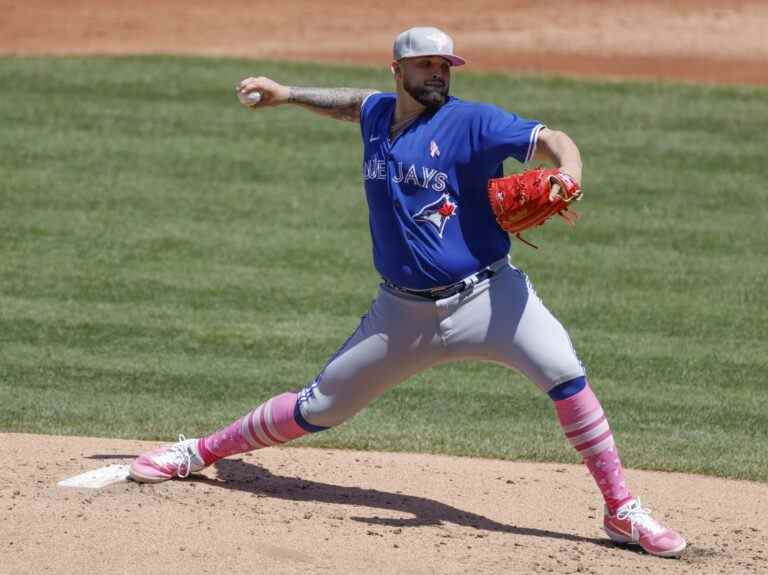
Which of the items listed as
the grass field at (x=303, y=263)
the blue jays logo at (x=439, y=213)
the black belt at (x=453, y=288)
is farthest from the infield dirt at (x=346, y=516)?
the blue jays logo at (x=439, y=213)

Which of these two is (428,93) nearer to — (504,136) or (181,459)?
→ (504,136)

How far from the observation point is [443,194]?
5020 mm

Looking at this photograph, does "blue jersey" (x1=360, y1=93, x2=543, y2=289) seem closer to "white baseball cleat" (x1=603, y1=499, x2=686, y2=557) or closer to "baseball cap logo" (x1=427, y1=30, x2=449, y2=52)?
"baseball cap logo" (x1=427, y1=30, x2=449, y2=52)

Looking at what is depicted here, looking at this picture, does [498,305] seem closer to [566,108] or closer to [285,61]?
[566,108]

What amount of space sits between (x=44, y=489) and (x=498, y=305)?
190cm

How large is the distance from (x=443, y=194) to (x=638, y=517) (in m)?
1.39

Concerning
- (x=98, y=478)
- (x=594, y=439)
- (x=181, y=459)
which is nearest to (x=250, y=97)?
(x=181, y=459)

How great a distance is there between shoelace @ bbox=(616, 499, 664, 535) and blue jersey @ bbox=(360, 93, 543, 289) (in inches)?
41.3

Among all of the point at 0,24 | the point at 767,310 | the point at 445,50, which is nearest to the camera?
the point at 445,50

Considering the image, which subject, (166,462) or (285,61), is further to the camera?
(285,61)

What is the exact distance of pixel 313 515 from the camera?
5.38 metres

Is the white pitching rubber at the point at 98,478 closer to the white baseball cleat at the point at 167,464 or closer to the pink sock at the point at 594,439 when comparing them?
the white baseball cleat at the point at 167,464

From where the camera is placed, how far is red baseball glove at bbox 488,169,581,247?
472 cm

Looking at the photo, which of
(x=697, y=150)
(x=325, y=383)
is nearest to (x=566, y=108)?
(x=697, y=150)
